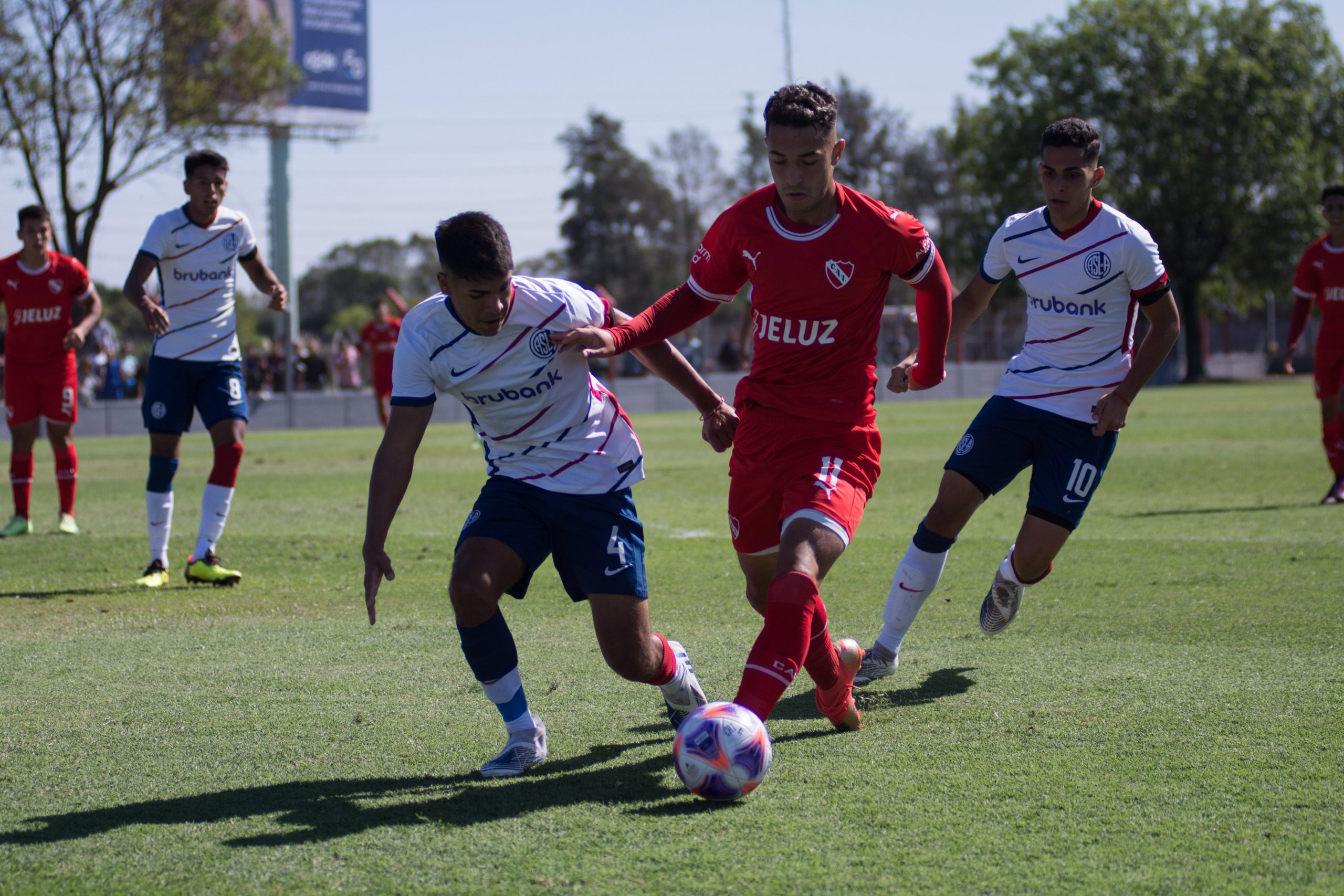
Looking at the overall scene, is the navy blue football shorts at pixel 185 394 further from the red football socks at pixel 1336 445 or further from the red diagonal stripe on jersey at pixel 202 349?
the red football socks at pixel 1336 445

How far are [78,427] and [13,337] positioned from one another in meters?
20.3

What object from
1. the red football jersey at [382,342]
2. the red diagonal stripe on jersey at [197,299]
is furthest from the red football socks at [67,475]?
the red football jersey at [382,342]

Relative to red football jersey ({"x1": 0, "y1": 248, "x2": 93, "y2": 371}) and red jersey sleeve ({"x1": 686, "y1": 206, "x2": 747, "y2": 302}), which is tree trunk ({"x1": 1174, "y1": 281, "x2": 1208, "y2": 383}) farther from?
red jersey sleeve ({"x1": 686, "y1": 206, "x2": 747, "y2": 302})

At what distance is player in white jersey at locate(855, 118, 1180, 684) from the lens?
532 cm

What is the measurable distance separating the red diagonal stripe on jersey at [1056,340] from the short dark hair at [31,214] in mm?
7648

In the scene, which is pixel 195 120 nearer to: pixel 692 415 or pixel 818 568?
pixel 692 415

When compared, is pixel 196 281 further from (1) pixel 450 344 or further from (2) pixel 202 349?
(1) pixel 450 344

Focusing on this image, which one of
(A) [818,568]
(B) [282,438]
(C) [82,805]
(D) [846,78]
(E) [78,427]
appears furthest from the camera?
(D) [846,78]

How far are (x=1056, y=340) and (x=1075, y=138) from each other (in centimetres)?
87

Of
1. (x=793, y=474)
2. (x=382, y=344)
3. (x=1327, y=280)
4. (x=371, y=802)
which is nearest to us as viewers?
(x=371, y=802)

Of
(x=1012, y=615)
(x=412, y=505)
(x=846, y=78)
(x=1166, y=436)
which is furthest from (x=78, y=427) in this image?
(x=846, y=78)

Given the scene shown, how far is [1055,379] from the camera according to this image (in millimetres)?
5551

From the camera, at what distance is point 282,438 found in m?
26.2

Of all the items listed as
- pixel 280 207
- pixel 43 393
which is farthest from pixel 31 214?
pixel 280 207
